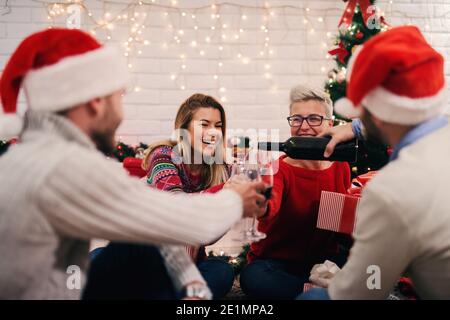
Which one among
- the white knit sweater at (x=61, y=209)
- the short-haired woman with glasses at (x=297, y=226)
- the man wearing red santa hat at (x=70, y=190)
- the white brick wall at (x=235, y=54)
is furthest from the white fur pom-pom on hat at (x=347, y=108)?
the white brick wall at (x=235, y=54)

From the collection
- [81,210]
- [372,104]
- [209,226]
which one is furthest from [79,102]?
[372,104]

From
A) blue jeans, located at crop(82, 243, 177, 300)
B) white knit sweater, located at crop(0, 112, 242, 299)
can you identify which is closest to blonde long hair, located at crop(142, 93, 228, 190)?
blue jeans, located at crop(82, 243, 177, 300)

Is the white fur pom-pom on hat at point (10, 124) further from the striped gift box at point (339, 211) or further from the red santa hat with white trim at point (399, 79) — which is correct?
the striped gift box at point (339, 211)

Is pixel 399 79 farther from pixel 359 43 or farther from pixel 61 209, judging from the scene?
pixel 359 43

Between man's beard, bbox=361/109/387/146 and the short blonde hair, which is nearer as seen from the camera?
man's beard, bbox=361/109/387/146

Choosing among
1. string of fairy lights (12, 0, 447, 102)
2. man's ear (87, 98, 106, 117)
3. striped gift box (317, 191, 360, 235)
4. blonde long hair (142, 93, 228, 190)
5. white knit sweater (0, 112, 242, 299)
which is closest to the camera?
white knit sweater (0, 112, 242, 299)

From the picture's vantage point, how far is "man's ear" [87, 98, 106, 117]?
2.78 feet

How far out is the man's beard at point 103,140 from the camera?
866 mm

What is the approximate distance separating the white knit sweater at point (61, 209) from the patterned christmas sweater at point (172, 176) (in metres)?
0.69

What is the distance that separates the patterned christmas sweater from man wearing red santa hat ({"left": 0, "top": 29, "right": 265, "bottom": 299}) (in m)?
0.61

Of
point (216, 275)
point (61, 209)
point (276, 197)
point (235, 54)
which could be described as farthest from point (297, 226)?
point (235, 54)

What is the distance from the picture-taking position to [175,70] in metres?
2.86

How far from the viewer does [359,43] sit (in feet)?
7.52

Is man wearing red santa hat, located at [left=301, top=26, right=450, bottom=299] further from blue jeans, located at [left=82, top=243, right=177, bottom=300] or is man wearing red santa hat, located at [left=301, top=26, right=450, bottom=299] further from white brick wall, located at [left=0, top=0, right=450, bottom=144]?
white brick wall, located at [left=0, top=0, right=450, bottom=144]
